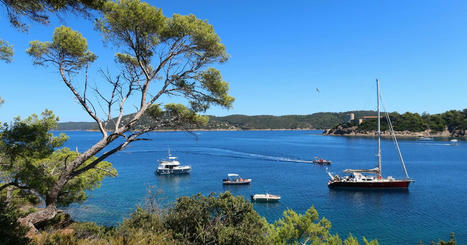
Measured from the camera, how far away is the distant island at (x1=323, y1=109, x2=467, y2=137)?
490ft

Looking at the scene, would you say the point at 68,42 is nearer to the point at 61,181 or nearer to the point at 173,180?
the point at 61,181

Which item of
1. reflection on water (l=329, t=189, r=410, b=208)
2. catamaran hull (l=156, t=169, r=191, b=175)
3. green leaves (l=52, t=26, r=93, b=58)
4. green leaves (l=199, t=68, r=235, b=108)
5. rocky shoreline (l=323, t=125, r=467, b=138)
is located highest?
green leaves (l=52, t=26, r=93, b=58)

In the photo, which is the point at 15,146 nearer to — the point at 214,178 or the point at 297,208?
the point at 297,208

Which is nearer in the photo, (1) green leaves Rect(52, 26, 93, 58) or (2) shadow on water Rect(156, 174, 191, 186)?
(1) green leaves Rect(52, 26, 93, 58)

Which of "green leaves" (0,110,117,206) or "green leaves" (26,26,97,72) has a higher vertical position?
"green leaves" (26,26,97,72)

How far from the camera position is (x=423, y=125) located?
157 m

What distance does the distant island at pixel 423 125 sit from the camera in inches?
5881

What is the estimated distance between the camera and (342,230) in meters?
22.9

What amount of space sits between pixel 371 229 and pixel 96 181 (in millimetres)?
22243

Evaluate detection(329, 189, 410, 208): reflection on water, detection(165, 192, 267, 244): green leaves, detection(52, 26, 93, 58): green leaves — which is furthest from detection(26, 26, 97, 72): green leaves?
detection(329, 189, 410, 208): reflection on water

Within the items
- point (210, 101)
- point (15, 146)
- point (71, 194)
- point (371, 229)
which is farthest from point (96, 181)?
point (371, 229)

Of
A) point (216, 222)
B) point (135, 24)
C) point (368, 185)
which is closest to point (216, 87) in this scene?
point (135, 24)

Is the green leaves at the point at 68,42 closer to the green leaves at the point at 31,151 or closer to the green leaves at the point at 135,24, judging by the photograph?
the green leaves at the point at 135,24

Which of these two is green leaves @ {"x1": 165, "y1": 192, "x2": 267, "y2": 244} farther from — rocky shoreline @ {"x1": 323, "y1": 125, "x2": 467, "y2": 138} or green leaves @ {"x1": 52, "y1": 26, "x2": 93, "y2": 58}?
rocky shoreline @ {"x1": 323, "y1": 125, "x2": 467, "y2": 138}
